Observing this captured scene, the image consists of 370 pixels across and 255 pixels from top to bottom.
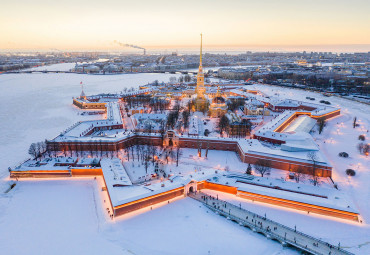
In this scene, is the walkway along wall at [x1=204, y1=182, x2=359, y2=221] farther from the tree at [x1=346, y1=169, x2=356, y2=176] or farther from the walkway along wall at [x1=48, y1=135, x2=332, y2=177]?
the tree at [x1=346, y1=169, x2=356, y2=176]

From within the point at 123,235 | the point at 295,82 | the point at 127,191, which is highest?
the point at 295,82

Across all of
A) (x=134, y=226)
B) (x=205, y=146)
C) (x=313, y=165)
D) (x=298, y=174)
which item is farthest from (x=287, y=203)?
(x=205, y=146)

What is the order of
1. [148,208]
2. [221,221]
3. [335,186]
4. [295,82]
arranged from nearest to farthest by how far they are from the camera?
[221,221] → [148,208] → [335,186] → [295,82]

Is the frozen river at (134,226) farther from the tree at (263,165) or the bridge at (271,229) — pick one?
the tree at (263,165)

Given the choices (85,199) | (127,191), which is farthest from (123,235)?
(85,199)

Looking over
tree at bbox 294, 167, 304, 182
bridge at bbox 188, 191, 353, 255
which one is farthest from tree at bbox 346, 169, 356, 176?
bridge at bbox 188, 191, 353, 255

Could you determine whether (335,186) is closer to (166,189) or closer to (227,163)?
(227,163)

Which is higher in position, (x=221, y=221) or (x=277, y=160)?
(x=277, y=160)

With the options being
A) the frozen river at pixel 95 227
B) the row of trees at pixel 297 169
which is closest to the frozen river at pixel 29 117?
the frozen river at pixel 95 227
